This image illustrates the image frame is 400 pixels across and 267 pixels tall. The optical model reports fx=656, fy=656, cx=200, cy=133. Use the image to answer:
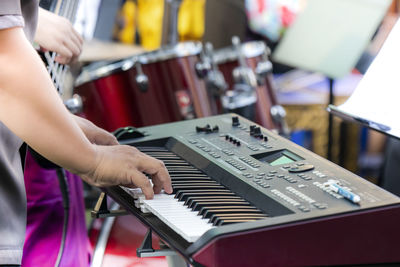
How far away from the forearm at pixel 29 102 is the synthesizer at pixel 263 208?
21 centimetres

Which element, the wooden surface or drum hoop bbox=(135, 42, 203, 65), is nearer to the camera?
drum hoop bbox=(135, 42, 203, 65)

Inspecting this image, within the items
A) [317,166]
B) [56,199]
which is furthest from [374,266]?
[56,199]

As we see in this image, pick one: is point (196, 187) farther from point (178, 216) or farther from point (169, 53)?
point (169, 53)

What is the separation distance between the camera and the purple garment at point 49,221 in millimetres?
1668

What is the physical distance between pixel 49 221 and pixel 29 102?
791mm

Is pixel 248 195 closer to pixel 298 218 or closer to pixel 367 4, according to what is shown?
pixel 298 218

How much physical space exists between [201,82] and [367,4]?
0.77 meters

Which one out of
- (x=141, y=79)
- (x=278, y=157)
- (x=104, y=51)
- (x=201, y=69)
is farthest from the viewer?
(x=104, y=51)

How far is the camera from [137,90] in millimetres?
2666

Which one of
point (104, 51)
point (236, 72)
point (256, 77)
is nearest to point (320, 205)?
point (236, 72)

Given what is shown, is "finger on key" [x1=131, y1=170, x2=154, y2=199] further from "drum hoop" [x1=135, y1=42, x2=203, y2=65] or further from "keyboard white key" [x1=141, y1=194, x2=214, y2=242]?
"drum hoop" [x1=135, y1=42, x2=203, y2=65]

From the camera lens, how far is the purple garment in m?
1.67

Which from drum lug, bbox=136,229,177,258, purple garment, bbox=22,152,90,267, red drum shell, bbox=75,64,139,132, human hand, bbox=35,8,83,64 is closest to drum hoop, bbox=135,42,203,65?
red drum shell, bbox=75,64,139,132

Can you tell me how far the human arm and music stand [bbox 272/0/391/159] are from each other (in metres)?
1.68
